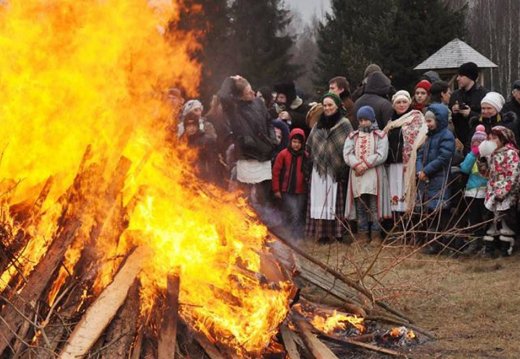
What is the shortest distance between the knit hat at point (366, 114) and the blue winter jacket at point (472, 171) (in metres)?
1.30

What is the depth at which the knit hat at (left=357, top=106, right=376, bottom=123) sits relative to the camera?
9945 millimetres

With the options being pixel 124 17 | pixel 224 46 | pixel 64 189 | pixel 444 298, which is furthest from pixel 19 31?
pixel 224 46

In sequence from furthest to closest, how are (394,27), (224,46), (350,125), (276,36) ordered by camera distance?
(276,36) → (224,46) → (394,27) → (350,125)

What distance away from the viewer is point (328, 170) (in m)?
10.3

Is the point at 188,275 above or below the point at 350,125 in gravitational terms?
below

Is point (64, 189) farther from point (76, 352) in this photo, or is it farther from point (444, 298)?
point (444, 298)

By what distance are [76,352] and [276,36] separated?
99.1 feet

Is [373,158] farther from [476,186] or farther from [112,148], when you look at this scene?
[112,148]

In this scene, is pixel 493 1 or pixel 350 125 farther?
pixel 493 1

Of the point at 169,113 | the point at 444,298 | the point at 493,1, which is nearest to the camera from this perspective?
the point at 169,113

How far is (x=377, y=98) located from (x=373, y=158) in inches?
50.7

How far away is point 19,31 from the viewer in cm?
575

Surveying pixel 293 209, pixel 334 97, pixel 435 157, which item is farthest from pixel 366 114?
pixel 293 209

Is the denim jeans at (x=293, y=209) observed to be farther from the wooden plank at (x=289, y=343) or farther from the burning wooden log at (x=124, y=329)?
the burning wooden log at (x=124, y=329)
